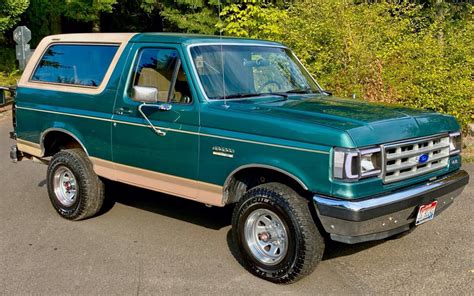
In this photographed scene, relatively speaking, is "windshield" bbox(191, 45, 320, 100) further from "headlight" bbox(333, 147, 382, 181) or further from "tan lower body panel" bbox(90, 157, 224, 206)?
"headlight" bbox(333, 147, 382, 181)

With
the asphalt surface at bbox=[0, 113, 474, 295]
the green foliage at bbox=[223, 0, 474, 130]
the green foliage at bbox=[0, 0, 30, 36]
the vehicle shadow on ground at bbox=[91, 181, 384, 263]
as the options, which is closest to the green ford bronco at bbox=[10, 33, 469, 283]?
the asphalt surface at bbox=[0, 113, 474, 295]

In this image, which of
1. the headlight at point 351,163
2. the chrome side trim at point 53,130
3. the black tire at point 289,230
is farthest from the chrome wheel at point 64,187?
the headlight at point 351,163

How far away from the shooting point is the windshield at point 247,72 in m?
4.90

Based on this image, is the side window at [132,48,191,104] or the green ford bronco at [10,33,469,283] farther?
the side window at [132,48,191,104]

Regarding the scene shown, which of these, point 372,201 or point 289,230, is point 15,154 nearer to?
point 289,230

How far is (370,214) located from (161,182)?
209 centimetres

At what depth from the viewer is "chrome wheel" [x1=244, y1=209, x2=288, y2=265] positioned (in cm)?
434

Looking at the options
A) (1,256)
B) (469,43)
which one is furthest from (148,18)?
(1,256)

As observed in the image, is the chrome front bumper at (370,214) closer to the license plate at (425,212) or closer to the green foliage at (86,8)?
the license plate at (425,212)

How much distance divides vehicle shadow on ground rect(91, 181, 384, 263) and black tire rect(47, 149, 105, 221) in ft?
0.87

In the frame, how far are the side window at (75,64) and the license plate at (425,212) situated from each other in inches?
134

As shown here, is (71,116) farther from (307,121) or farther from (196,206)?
(307,121)

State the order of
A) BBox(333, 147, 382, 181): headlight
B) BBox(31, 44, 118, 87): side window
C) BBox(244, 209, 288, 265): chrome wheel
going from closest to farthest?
BBox(333, 147, 382, 181): headlight, BBox(244, 209, 288, 265): chrome wheel, BBox(31, 44, 118, 87): side window

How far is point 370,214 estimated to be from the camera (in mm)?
3896
